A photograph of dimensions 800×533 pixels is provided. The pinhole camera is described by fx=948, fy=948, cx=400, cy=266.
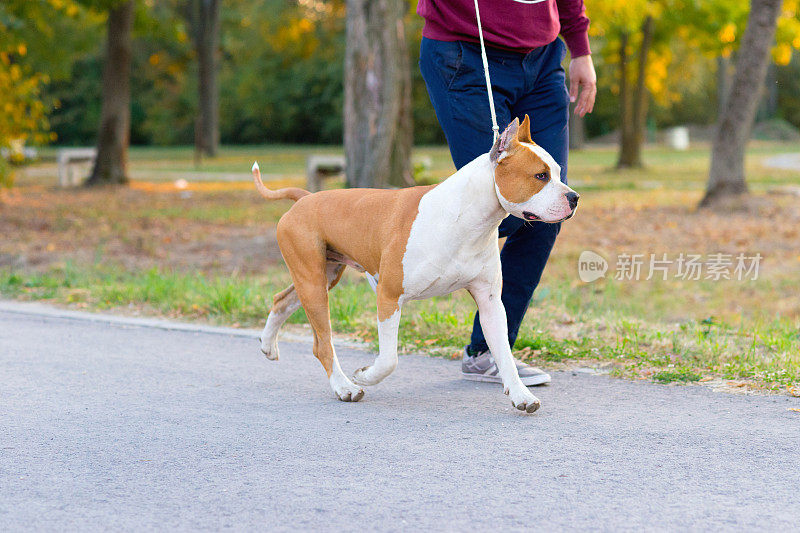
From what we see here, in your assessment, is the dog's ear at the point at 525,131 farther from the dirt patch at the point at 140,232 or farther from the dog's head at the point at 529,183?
the dirt patch at the point at 140,232

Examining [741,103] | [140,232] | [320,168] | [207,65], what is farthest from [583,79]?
[207,65]

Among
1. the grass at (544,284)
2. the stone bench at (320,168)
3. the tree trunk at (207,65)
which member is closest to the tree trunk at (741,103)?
the grass at (544,284)

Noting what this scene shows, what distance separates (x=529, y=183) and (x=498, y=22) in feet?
3.19

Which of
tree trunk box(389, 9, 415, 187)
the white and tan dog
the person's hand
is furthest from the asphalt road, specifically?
tree trunk box(389, 9, 415, 187)

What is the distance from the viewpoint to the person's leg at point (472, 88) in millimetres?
4309

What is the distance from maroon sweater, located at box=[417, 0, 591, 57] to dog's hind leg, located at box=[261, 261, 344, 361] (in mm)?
1192

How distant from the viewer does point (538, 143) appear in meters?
4.33

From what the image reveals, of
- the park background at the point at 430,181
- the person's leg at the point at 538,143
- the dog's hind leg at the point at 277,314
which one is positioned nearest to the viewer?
the person's leg at the point at 538,143

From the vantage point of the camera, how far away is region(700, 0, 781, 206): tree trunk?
12602mm

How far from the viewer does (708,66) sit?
49656mm

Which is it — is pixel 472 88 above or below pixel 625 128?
above

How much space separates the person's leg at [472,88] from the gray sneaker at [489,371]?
0.98 metres

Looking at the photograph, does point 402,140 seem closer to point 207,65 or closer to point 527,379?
point 527,379

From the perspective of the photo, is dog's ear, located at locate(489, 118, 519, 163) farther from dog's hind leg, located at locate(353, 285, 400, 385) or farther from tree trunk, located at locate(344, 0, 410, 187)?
tree trunk, located at locate(344, 0, 410, 187)
